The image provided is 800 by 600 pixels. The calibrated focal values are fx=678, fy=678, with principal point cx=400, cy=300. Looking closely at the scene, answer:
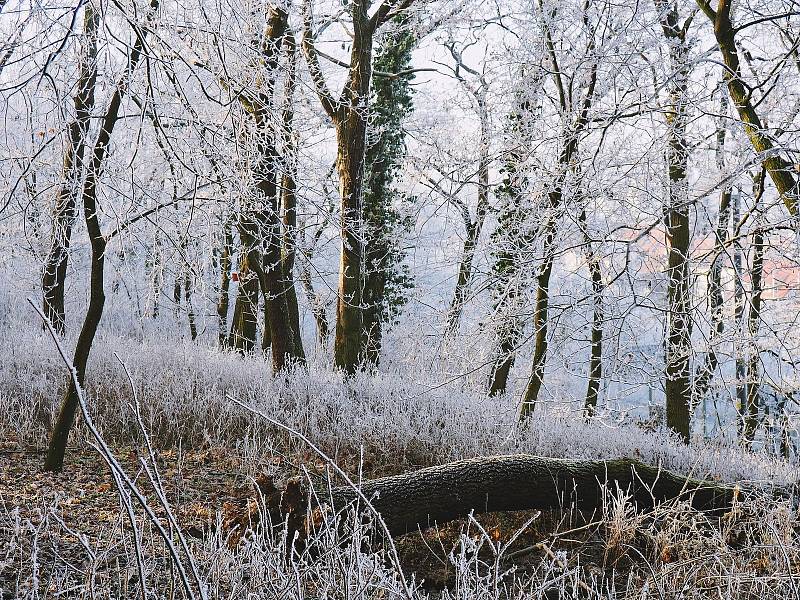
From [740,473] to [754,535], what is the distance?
2.14 meters

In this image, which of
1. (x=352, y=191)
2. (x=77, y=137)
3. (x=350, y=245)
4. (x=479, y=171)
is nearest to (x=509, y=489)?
(x=479, y=171)

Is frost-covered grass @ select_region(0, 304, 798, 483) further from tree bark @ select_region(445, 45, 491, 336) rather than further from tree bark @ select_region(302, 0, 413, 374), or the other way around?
tree bark @ select_region(302, 0, 413, 374)

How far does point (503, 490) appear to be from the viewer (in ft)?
14.4

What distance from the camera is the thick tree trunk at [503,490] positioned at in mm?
4082

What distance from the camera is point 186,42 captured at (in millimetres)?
3629

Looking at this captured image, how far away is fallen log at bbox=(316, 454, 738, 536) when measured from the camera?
13.5 feet

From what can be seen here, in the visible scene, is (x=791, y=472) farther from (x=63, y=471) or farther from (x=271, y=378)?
(x=63, y=471)

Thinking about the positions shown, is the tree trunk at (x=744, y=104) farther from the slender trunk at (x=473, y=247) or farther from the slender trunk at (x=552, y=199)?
the slender trunk at (x=473, y=247)

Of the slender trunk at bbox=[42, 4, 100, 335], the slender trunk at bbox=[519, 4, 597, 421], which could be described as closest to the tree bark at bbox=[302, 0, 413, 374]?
the slender trunk at bbox=[519, 4, 597, 421]

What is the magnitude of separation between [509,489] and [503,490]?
4 cm

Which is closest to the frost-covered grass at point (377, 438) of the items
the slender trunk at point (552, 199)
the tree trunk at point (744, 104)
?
the slender trunk at point (552, 199)

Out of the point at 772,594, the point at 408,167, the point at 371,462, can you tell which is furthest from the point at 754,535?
the point at 408,167

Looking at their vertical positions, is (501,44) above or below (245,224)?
above

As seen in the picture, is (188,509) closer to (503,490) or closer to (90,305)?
(90,305)
